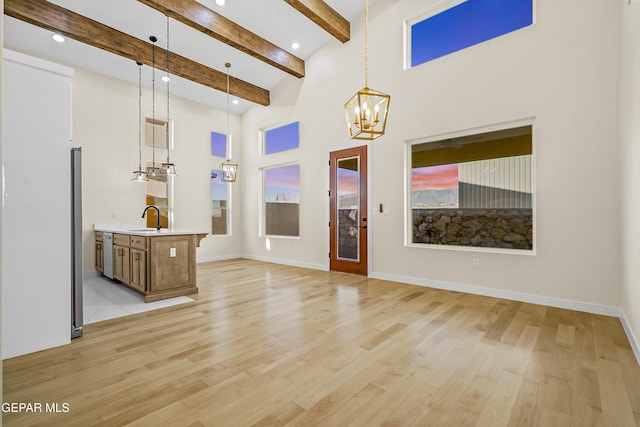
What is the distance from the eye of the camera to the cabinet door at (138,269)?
407 centimetres

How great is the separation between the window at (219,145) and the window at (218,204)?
0.45m

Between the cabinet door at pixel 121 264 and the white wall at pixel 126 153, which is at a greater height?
the white wall at pixel 126 153

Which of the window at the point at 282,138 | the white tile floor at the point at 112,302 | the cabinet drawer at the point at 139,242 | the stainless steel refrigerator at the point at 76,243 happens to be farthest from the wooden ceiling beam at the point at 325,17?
the white tile floor at the point at 112,302

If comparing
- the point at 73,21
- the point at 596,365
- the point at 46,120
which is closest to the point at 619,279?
the point at 596,365

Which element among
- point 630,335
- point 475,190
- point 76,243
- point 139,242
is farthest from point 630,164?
point 139,242

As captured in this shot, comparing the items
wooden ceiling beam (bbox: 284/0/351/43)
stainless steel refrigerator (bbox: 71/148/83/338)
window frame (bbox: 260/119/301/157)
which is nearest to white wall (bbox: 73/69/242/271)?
window frame (bbox: 260/119/301/157)

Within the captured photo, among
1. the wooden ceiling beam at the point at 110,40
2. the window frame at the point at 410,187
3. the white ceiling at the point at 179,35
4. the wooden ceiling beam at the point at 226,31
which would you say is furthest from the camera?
the white ceiling at the point at 179,35

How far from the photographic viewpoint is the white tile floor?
3.54 metres

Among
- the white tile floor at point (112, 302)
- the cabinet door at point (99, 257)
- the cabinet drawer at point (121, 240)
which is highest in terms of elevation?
the cabinet drawer at point (121, 240)

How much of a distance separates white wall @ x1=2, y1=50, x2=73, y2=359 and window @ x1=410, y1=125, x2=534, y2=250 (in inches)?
173

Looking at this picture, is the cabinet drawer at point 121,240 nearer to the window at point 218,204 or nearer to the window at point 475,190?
the window at point 218,204

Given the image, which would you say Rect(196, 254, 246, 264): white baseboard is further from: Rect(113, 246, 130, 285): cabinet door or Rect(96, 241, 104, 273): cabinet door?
Rect(113, 246, 130, 285): cabinet door

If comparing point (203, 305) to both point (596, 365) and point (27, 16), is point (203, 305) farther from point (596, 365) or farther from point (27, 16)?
point (27, 16)

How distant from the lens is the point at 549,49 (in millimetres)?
3781
